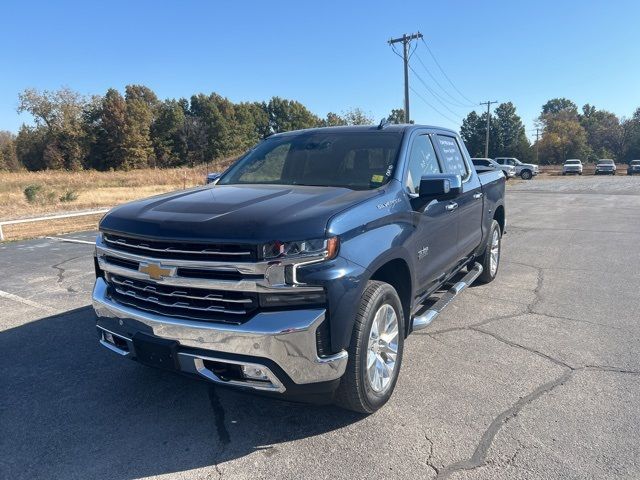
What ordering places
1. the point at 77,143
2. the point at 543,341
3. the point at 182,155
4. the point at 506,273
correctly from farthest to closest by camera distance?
the point at 182,155, the point at 77,143, the point at 506,273, the point at 543,341

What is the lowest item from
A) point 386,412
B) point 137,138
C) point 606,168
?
point 386,412

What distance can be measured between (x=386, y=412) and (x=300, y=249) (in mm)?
1378

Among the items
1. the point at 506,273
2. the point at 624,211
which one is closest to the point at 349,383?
the point at 506,273

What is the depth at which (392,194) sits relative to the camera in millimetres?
3357

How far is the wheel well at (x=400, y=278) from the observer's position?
128 inches

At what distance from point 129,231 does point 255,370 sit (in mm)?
1162

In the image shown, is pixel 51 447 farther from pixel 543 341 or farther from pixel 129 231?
pixel 543 341

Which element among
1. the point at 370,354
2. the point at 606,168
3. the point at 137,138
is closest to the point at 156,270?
the point at 370,354

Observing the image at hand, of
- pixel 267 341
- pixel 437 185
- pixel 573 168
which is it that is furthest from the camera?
pixel 573 168

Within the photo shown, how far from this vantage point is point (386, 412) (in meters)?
3.17

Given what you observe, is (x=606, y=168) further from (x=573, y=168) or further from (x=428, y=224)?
(x=428, y=224)

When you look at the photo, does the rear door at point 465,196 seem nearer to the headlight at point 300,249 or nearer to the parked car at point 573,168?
the headlight at point 300,249

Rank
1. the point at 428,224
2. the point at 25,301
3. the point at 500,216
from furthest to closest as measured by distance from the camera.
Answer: the point at 500,216
the point at 25,301
the point at 428,224

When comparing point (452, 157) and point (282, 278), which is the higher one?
point (452, 157)
